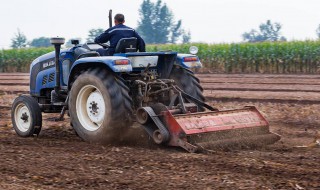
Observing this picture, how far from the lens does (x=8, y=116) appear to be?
10953 millimetres

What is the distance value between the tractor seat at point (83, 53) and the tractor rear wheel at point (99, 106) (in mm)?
466

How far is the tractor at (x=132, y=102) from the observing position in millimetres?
6988

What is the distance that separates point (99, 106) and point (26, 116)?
1415 mm

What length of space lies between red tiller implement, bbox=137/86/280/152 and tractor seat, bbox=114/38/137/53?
0.99 metres

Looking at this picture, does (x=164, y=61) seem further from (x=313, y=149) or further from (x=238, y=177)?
(x=238, y=177)

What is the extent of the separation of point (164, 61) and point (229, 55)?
22.3m

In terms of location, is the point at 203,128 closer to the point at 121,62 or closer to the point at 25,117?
the point at 121,62

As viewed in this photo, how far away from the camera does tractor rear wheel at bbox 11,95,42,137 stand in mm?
8258

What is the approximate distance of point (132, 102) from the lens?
24.0 feet

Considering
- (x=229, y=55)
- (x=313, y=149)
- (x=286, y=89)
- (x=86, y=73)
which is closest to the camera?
(x=313, y=149)

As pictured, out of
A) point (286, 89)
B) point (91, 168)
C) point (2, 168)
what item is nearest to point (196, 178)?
point (91, 168)

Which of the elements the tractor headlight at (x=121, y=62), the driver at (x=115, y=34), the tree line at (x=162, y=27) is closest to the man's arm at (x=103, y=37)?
the driver at (x=115, y=34)

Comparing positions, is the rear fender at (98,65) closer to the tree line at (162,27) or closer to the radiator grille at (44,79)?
the radiator grille at (44,79)

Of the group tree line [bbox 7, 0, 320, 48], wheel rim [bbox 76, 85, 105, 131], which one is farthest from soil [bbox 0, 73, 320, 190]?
tree line [bbox 7, 0, 320, 48]
